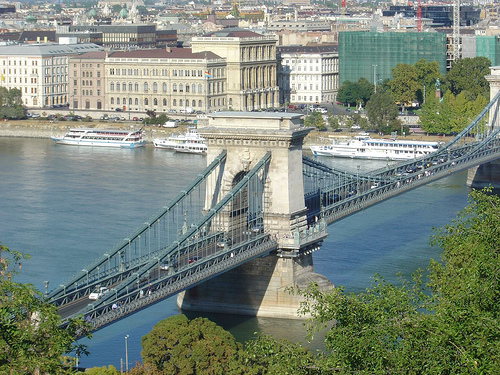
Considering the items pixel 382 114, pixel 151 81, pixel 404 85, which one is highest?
pixel 151 81

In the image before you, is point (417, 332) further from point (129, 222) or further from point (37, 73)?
point (37, 73)

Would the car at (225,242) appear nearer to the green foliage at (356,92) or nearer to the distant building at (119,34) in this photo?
the green foliage at (356,92)

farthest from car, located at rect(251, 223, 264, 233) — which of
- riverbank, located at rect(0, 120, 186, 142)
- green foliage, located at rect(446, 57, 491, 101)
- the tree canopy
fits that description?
green foliage, located at rect(446, 57, 491, 101)

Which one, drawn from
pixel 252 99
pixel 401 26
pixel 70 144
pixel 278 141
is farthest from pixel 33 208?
pixel 401 26

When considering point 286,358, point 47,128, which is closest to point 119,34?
point 47,128

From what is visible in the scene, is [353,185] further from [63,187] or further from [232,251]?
[63,187]

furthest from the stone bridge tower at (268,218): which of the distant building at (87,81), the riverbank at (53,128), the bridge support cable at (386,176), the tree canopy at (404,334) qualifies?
the distant building at (87,81)
